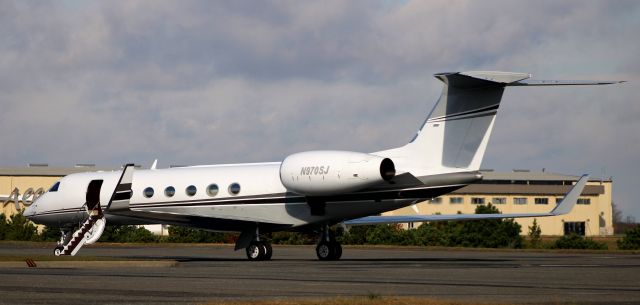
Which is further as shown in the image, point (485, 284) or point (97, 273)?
point (97, 273)

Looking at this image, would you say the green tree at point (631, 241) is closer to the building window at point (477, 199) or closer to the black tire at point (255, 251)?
the black tire at point (255, 251)

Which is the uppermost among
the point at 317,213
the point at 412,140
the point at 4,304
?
the point at 412,140

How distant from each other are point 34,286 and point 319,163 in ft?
43.5

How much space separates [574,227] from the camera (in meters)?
96.9

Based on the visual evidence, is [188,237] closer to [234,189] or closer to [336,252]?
[234,189]

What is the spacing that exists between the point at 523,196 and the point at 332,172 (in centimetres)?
6836

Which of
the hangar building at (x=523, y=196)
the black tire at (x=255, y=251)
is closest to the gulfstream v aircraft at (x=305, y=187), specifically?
the black tire at (x=255, y=251)

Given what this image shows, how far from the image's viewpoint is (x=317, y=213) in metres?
31.2

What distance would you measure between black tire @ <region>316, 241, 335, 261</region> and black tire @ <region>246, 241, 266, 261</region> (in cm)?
172

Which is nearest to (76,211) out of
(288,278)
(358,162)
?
(358,162)

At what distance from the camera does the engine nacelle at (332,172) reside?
94.9ft

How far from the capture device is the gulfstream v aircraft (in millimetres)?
28547

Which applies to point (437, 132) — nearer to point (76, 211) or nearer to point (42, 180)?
point (76, 211)

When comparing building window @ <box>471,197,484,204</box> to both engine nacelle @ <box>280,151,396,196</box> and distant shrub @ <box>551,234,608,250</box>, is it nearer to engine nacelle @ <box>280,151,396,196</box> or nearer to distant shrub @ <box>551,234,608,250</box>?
distant shrub @ <box>551,234,608,250</box>
